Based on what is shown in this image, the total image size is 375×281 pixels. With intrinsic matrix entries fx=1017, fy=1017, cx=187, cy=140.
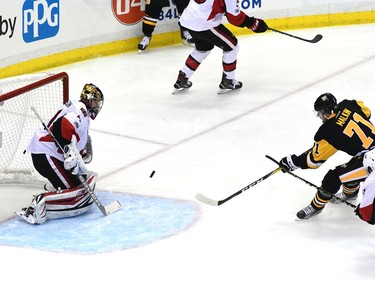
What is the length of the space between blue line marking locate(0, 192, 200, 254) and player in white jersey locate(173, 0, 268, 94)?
2.09 m

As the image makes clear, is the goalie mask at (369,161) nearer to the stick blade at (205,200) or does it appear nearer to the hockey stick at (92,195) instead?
the stick blade at (205,200)

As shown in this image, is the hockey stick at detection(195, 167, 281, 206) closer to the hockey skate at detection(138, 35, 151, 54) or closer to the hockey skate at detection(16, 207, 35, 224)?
the hockey skate at detection(16, 207, 35, 224)

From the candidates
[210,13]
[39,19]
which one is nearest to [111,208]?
[210,13]

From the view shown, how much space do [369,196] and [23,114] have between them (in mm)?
1926

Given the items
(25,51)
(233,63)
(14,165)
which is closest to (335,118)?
(14,165)

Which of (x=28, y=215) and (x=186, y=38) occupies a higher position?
(x=28, y=215)

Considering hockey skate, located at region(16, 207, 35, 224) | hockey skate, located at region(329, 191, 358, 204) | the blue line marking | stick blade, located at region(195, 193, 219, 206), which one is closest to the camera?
the blue line marking

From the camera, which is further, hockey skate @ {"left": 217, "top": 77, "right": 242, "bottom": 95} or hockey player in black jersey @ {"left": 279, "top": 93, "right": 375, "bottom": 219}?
hockey skate @ {"left": 217, "top": 77, "right": 242, "bottom": 95}

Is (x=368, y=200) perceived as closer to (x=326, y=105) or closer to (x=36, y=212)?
(x=326, y=105)

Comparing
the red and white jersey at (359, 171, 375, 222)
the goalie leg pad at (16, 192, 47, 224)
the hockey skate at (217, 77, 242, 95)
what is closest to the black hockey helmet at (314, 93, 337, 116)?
the red and white jersey at (359, 171, 375, 222)

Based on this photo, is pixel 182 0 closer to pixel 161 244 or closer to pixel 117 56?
pixel 117 56

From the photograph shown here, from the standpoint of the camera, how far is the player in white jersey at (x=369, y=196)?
14.3ft

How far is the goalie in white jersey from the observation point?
4844 millimetres

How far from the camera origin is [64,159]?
193 inches
